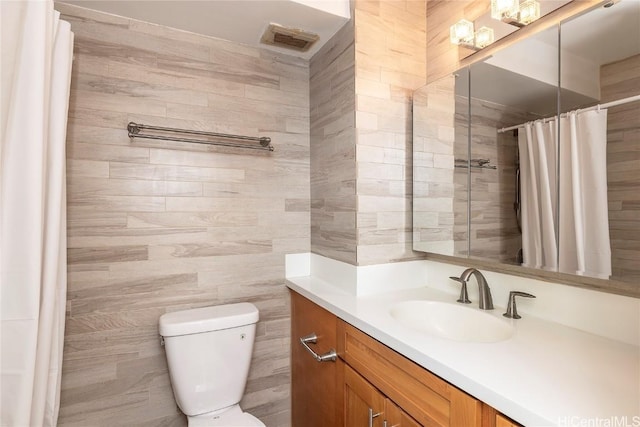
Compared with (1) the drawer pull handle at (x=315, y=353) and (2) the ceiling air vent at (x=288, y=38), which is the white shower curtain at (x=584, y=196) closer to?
(1) the drawer pull handle at (x=315, y=353)

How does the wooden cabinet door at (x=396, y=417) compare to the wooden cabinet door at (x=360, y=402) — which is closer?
the wooden cabinet door at (x=396, y=417)

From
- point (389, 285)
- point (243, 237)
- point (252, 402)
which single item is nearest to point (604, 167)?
point (389, 285)

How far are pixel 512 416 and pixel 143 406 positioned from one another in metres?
1.58

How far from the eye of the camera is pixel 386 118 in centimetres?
150

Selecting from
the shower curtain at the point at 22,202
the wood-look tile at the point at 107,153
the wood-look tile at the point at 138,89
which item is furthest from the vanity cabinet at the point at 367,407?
the wood-look tile at the point at 138,89

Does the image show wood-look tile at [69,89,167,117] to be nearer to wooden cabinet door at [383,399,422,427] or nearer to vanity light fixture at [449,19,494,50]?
vanity light fixture at [449,19,494,50]

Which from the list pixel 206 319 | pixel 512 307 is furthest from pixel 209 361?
pixel 512 307

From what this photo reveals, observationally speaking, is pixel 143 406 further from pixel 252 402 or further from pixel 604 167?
pixel 604 167

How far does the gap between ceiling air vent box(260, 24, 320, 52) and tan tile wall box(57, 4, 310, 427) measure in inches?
3.9

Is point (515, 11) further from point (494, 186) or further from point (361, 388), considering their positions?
point (361, 388)

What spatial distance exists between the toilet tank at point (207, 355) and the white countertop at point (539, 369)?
604mm

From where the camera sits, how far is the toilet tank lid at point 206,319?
1.34 meters

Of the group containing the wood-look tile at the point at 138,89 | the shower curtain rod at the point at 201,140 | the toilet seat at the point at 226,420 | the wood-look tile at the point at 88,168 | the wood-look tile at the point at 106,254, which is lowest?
the toilet seat at the point at 226,420

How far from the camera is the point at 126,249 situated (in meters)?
1.44
